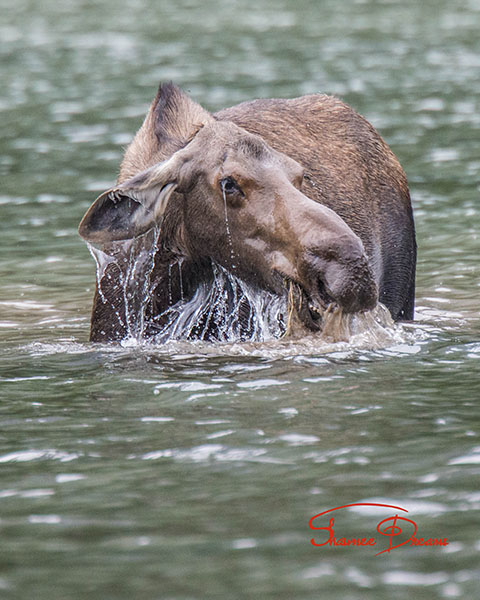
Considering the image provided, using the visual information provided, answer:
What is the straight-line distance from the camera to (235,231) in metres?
8.06

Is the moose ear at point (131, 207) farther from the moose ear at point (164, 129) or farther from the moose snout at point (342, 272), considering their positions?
the moose snout at point (342, 272)

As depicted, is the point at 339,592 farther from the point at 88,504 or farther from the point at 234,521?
the point at 88,504

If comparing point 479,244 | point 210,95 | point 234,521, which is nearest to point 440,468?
point 234,521

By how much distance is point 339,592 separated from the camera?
15.1ft

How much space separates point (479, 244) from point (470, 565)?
8.23m

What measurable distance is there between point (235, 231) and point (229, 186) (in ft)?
0.89

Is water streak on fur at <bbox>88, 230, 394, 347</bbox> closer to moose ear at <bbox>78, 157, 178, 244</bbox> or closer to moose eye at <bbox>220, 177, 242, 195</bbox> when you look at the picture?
moose ear at <bbox>78, 157, 178, 244</bbox>
